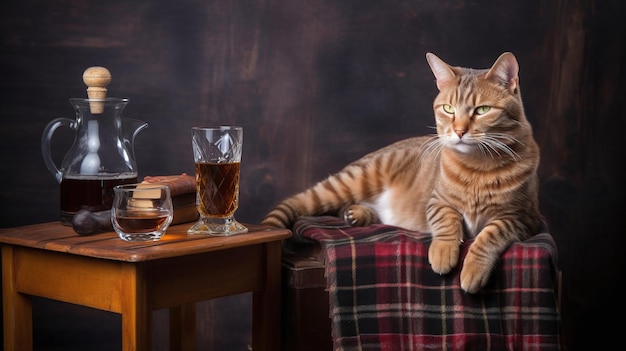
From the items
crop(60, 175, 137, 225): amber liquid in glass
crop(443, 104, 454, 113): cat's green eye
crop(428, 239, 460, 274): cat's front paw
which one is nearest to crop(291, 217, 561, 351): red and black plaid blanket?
crop(428, 239, 460, 274): cat's front paw

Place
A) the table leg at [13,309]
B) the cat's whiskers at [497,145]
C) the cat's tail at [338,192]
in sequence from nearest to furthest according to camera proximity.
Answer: the table leg at [13,309], the cat's whiskers at [497,145], the cat's tail at [338,192]

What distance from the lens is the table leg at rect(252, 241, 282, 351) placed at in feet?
6.58

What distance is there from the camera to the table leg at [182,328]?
2373 mm

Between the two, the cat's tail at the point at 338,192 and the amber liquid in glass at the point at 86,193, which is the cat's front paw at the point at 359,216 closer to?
the cat's tail at the point at 338,192

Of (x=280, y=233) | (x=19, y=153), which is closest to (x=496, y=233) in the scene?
(x=280, y=233)

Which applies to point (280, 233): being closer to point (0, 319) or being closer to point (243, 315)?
point (243, 315)

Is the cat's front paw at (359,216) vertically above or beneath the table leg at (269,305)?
above

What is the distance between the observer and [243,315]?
3016mm

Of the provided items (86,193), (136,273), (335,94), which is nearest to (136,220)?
(136,273)

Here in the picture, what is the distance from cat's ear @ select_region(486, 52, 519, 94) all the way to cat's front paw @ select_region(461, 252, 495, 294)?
49 centimetres

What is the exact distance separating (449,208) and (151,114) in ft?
3.97

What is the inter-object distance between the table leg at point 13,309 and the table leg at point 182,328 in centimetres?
54

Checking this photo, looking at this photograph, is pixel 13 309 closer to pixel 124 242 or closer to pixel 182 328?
pixel 124 242

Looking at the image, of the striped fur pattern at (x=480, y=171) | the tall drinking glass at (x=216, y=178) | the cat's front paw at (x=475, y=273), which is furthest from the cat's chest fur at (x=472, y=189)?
the tall drinking glass at (x=216, y=178)
